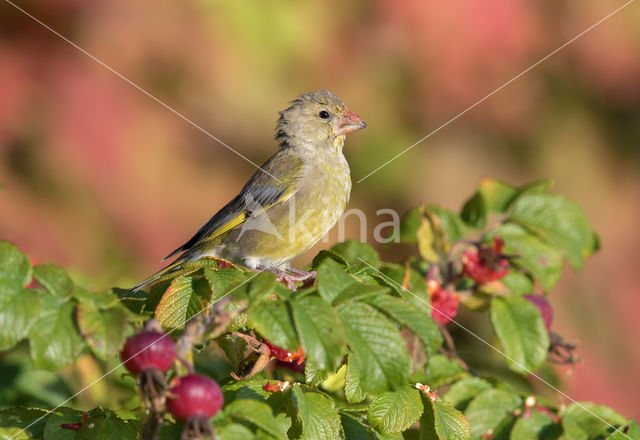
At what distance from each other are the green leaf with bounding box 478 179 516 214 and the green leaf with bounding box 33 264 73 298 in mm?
1786

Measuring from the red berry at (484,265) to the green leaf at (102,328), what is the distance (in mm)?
1417

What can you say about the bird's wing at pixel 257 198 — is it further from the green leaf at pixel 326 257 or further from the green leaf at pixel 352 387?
the green leaf at pixel 352 387

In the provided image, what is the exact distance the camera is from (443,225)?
258 centimetres

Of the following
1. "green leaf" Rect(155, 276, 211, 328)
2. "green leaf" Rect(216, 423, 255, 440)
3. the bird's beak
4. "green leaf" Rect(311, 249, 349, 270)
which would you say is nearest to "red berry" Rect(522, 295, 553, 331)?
"green leaf" Rect(311, 249, 349, 270)

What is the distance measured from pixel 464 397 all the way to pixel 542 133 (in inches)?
107

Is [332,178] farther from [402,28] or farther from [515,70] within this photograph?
[515,70]

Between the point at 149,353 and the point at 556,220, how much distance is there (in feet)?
6.05

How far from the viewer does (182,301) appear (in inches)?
66.7

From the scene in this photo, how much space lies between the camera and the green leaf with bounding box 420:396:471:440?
163 centimetres

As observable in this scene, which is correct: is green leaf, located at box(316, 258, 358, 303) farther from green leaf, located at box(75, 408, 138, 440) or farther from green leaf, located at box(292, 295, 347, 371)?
green leaf, located at box(75, 408, 138, 440)

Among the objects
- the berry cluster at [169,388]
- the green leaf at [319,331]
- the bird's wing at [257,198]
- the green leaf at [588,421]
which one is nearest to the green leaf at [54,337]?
the berry cluster at [169,388]

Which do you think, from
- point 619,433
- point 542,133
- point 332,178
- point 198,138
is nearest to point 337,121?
point 332,178

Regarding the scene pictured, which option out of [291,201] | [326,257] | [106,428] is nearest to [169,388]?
[106,428]

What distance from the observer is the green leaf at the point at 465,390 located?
2209mm
